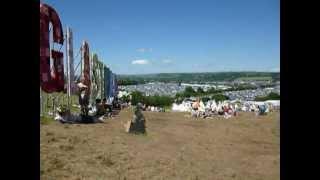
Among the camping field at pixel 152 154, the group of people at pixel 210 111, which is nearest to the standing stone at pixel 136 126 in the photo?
the camping field at pixel 152 154

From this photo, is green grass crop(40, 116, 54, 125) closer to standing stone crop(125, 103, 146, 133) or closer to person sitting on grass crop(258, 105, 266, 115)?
standing stone crop(125, 103, 146, 133)

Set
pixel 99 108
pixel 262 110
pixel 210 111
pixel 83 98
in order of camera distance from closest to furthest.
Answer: pixel 83 98 < pixel 99 108 < pixel 210 111 < pixel 262 110

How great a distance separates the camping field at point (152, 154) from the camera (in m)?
9.33

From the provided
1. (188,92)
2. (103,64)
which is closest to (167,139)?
(103,64)

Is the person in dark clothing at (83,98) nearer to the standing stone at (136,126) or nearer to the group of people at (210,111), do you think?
the standing stone at (136,126)

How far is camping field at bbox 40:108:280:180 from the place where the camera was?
367 inches

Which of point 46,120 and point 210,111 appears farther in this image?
point 210,111

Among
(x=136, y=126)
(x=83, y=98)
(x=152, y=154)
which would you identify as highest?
(x=83, y=98)

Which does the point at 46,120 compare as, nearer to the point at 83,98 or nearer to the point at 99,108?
the point at 83,98

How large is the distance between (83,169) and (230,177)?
2915 mm

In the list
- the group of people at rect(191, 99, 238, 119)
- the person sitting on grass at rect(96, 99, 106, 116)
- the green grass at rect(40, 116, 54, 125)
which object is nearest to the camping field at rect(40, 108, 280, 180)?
the green grass at rect(40, 116, 54, 125)

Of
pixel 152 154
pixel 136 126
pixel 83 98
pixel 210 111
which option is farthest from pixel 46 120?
pixel 210 111

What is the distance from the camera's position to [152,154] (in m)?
11.7
